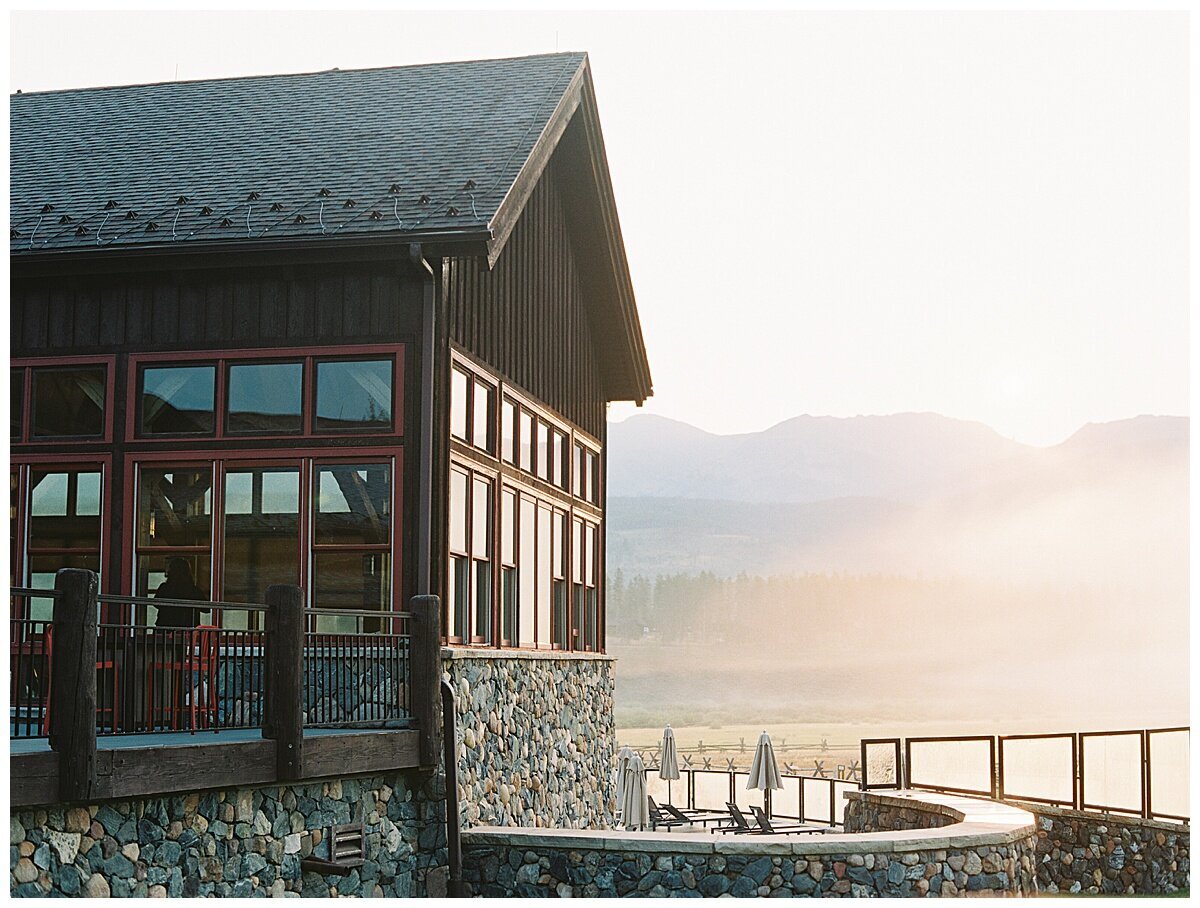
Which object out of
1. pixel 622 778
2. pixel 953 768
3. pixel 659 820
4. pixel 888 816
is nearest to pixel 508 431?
pixel 622 778

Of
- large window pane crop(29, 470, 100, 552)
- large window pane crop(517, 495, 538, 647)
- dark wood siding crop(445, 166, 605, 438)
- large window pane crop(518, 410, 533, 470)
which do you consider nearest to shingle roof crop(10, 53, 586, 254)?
dark wood siding crop(445, 166, 605, 438)

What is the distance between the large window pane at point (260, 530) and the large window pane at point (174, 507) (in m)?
0.22

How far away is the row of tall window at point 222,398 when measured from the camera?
13.9 meters

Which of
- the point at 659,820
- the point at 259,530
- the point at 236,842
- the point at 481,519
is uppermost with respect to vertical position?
the point at 481,519

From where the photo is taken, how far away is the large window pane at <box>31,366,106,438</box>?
1423cm

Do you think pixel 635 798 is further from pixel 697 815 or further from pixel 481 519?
pixel 481 519

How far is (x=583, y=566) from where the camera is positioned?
20.0m

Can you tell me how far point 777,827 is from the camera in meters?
22.5

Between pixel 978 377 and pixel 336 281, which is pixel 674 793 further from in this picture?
pixel 978 377

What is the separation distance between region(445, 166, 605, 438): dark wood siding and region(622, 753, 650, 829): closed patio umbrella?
4483mm

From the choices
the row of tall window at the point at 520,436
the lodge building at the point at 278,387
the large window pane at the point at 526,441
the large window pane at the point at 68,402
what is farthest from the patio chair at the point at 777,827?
the large window pane at the point at 68,402

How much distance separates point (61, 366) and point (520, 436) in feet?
16.4

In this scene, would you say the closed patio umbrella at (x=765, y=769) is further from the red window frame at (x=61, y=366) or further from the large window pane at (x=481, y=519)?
the red window frame at (x=61, y=366)

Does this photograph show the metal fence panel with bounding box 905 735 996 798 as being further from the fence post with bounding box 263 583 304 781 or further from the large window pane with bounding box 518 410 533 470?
the fence post with bounding box 263 583 304 781
